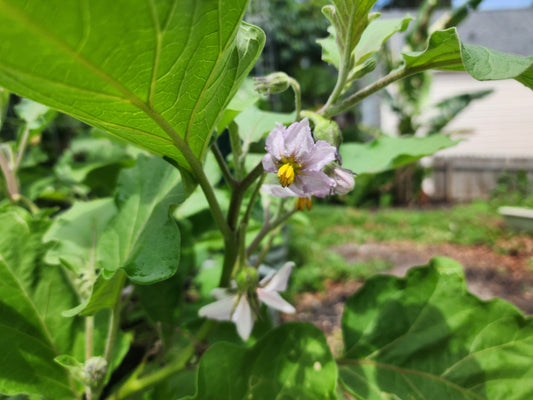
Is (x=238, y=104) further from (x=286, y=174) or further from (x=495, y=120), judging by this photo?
(x=495, y=120)

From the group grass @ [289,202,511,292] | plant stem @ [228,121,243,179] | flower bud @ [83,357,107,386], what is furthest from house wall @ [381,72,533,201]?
flower bud @ [83,357,107,386]

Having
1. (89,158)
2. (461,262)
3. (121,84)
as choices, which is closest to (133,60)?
(121,84)

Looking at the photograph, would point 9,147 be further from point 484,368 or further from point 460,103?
point 460,103

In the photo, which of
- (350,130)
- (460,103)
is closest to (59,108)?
(460,103)

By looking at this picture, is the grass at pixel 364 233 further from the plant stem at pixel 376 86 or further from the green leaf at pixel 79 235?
the plant stem at pixel 376 86

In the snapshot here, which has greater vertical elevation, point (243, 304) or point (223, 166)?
point (223, 166)

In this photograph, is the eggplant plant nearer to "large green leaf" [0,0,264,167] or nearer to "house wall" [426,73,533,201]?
"large green leaf" [0,0,264,167]

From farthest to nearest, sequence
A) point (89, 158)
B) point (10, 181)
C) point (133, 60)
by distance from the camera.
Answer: point (89, 158) → point (10, 181) → point (133, 60)
